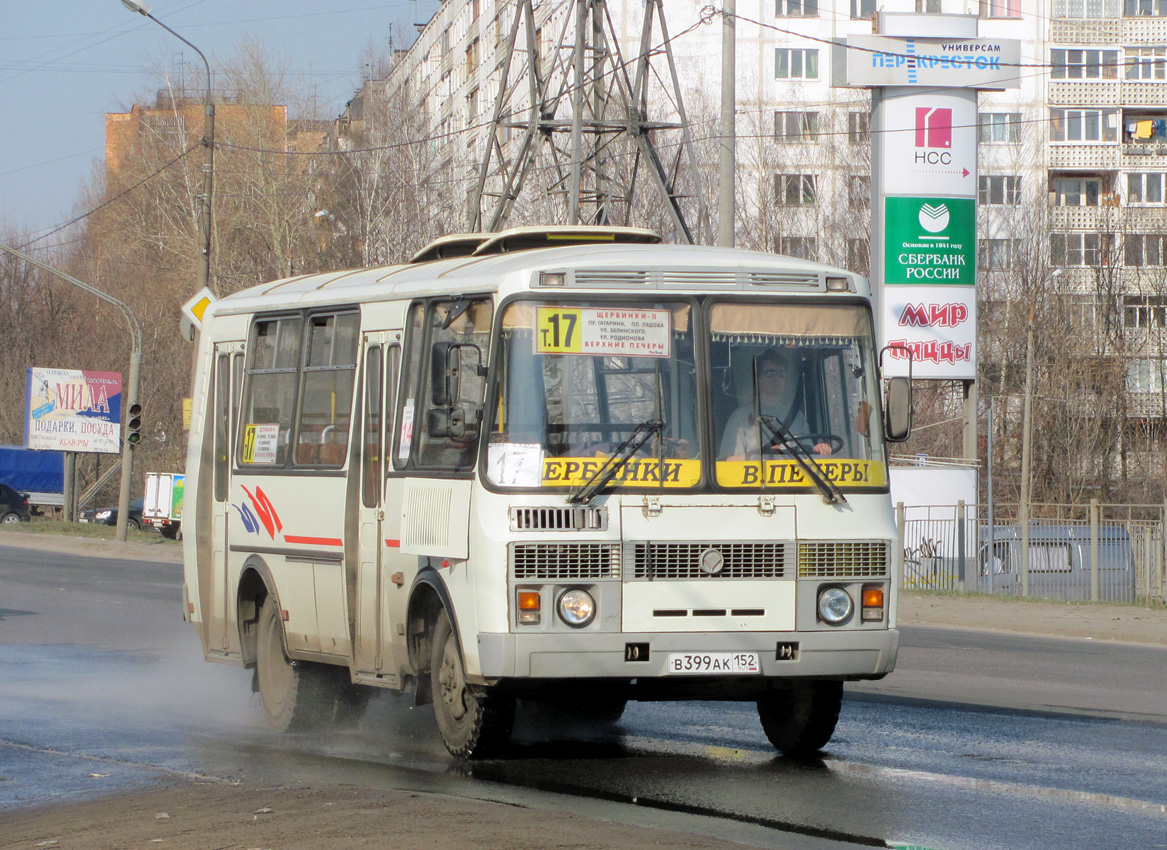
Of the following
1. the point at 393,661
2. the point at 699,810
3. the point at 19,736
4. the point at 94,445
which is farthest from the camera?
the point at 94,445

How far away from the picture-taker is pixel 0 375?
72.8 metres

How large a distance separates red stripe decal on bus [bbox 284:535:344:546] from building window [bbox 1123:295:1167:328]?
5025 cm

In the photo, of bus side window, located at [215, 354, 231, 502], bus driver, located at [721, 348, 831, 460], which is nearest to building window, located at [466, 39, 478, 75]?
bus side window, located at [215, 354, 231, 502]

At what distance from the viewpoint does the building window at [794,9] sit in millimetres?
72125

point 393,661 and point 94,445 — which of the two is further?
point 94,445

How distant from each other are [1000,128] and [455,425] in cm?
6463

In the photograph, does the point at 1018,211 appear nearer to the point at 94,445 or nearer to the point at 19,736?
the point at 94,445

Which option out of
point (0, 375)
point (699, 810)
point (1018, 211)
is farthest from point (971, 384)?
point (0, 375)

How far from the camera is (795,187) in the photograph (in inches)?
2542

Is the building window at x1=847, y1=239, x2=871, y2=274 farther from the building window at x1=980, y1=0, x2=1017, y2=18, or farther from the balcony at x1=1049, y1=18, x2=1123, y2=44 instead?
the balcony at x1=1049, y1=18, x2=1123, y2=44

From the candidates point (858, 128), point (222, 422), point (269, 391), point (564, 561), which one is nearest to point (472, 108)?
point (858, 128)

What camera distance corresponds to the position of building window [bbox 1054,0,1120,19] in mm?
71812

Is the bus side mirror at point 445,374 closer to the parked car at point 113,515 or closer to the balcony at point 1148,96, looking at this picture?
the parked car at point 113,515

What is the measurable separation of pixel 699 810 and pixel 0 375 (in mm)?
70083
